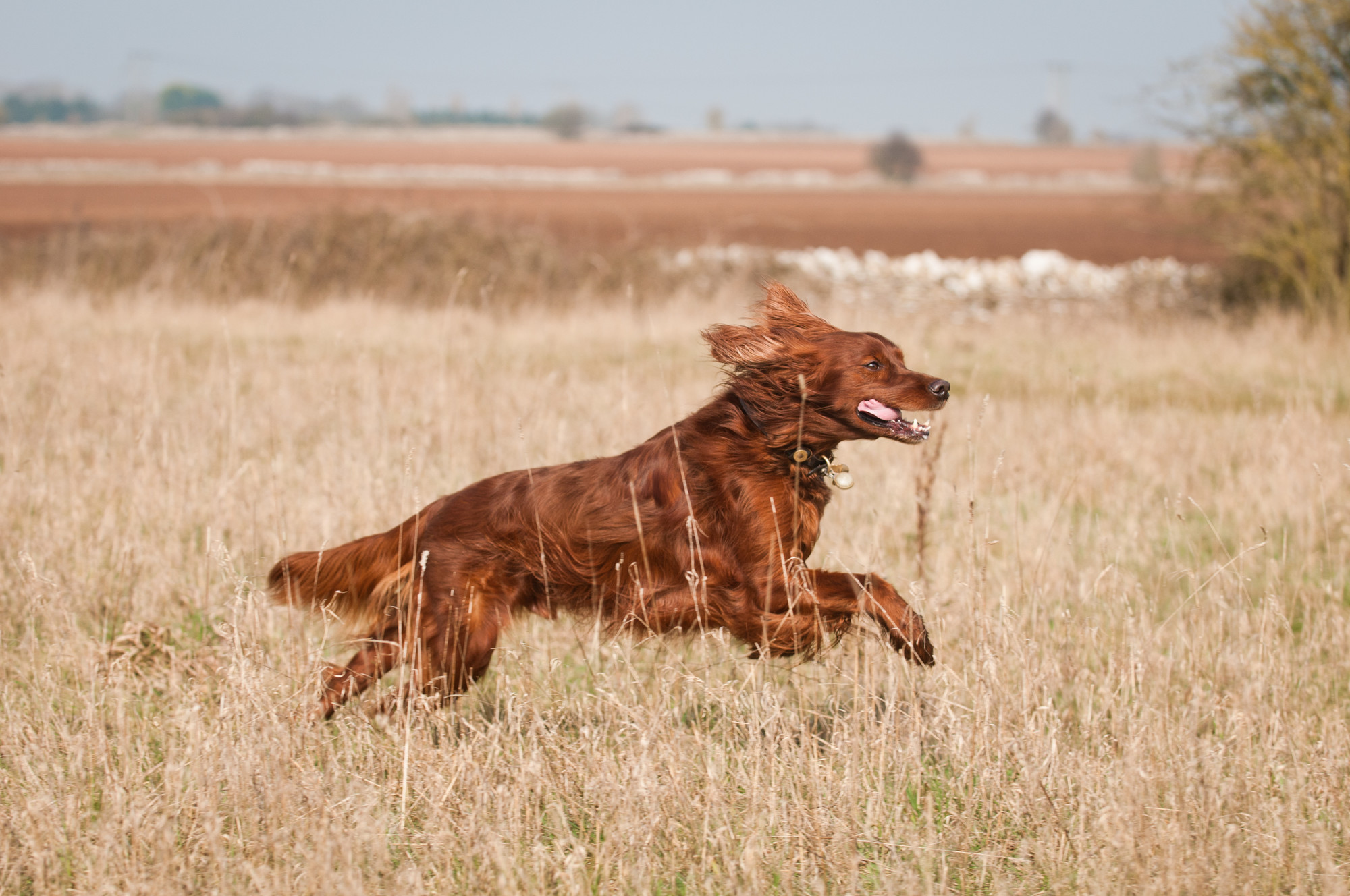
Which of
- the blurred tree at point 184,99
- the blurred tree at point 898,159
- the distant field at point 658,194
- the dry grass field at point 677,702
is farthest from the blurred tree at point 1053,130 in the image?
the dry grass field at point 677,702

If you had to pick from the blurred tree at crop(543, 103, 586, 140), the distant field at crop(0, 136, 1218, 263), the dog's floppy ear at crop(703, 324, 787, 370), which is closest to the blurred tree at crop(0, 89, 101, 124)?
the distant field at crop(0, 136, 1218, 263)

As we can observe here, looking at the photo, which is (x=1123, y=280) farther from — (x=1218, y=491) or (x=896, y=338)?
(x=1218, y=491)

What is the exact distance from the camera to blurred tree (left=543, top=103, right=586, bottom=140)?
118 meters

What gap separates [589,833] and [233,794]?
2.67 ft

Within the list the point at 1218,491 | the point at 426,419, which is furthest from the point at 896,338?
the point at 426,419

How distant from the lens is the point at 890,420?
309cm

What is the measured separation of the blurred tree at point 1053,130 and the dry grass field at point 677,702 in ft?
435

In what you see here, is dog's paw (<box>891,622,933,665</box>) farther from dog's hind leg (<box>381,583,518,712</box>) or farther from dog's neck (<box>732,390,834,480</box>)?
dog's hind leg (<box>381,583,518,712</box>)

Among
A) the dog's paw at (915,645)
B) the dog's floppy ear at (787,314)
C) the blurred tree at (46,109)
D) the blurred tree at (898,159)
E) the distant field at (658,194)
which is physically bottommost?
the dog's paw at (915,645)

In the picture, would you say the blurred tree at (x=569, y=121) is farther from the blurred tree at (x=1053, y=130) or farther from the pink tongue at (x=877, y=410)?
the pink tongue at (x=877, y=410)

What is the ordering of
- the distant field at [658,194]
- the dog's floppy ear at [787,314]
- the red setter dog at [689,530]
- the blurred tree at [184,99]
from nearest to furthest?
the red setter dog at [689,530] → the dog's floppy ear at [787,314] → the distant field at [658,194] → the blurred tree at [184,99]

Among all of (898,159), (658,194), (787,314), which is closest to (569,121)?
(898,159)

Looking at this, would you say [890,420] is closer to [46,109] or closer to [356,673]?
[356,673]

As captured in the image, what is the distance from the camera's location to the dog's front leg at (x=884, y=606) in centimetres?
293
